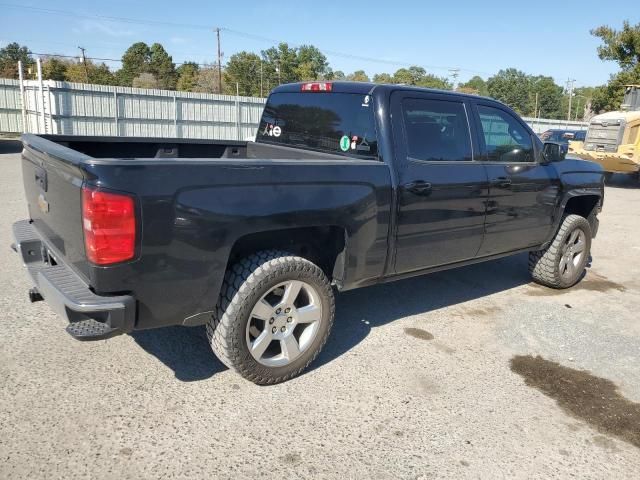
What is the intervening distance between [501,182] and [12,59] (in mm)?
84929

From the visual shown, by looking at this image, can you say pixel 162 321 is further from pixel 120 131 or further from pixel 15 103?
pixel 15 103

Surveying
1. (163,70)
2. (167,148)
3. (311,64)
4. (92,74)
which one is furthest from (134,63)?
(167,148)

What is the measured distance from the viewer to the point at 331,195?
333cm

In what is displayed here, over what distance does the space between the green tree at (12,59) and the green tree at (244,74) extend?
958 inches

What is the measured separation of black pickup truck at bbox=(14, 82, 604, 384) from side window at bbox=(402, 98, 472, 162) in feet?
0.04

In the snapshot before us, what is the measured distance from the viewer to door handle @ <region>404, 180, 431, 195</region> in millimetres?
3775

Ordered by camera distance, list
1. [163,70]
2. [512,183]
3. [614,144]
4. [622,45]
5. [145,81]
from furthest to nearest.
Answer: [163,70], [145,81], [622,45], [614,144], [512,183]

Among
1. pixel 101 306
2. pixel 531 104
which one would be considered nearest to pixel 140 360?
pixel 101 306

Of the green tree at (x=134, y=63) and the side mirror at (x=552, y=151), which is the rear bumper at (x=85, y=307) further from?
the green tree at (x=134, y=63)

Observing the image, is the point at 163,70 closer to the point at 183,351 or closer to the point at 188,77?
the point at 188,77

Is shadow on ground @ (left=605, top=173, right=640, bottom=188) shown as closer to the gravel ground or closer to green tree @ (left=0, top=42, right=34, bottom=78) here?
the gravel ground

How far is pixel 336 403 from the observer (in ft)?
10.7

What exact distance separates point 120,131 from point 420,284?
17473 mm

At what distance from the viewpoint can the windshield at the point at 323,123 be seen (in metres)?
3.87
